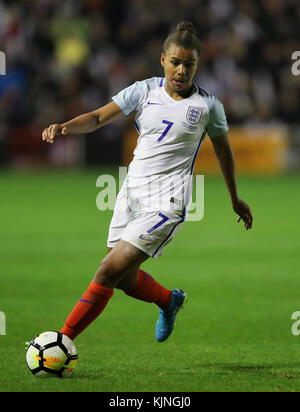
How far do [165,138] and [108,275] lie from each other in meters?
1.01

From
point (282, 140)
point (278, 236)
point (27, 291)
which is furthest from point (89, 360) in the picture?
point (282, 140)

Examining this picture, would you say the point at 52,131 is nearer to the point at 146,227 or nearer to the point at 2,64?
the point at 146,227

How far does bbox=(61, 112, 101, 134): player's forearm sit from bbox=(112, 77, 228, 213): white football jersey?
22 centimetres

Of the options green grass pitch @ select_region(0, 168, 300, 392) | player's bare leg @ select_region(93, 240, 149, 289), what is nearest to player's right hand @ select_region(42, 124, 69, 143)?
player's bare leg @ select_region(93, 240, 149, 289)

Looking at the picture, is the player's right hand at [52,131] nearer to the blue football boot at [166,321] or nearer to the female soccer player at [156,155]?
the female soccer player at [156,155]

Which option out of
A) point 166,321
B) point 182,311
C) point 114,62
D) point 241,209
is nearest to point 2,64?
point 114,62

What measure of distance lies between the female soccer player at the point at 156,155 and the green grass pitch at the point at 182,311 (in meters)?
0.61

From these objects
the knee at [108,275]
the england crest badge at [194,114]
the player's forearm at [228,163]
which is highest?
the england crest badge at [194,114]

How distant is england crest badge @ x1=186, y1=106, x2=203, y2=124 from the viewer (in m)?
5.72

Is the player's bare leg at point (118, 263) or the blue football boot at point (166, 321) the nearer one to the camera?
the player's bare leg at point (118, 263)

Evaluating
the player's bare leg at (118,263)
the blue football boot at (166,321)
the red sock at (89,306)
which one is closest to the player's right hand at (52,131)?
the player's bare leg at (118,263)

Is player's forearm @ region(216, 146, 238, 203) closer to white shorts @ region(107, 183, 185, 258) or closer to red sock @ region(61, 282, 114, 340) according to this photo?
white shorts @ region(107, 183, 185, 258)

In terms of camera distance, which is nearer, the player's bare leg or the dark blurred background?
the player's bare leg

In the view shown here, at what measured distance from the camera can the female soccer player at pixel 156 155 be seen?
5.58 m
